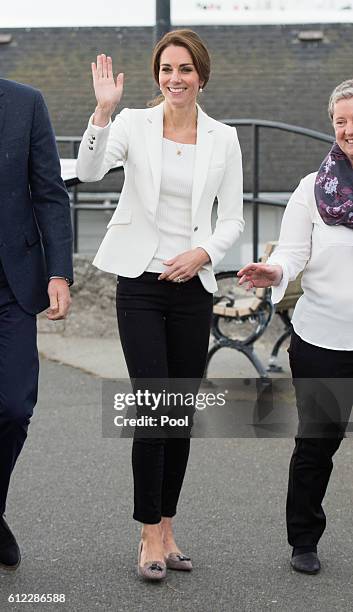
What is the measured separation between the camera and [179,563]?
422 centimetres

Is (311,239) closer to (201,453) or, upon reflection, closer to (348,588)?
(348,588)

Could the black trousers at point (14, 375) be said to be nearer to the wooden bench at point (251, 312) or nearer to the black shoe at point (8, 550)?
the black shoe at point (8, 550)

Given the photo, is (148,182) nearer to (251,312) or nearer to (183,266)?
(183,266)

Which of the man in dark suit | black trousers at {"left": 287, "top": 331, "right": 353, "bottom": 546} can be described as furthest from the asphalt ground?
the man in dark suit

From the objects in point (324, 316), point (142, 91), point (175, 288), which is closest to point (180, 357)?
point (175, 288)

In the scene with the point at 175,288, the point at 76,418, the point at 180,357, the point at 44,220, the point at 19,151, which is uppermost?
the point at 19,151

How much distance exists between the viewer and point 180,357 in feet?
13.7

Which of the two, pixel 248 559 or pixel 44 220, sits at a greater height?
pixel 44 220

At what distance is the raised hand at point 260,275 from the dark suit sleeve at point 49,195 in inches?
25.0

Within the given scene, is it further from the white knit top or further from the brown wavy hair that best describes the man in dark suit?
the brown wavy hair

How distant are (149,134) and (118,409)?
8.13 feet

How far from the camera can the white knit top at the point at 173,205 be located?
4.11m

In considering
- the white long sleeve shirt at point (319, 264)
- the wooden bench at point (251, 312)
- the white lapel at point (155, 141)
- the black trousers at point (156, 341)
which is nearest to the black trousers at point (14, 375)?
the black trousers at point (156, 341)

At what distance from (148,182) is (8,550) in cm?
145
